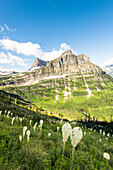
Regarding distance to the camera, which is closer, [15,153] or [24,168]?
[24,168]

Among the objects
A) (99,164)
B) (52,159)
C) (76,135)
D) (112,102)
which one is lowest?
(99,164)

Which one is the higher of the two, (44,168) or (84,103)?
(84,103)

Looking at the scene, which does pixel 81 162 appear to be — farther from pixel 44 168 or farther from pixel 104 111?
pixel 104 111

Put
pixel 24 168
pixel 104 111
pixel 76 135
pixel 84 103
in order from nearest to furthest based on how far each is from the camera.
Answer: pixel 76 135 → pixel 24 168 → pixel 104 111 → pixel 84 103

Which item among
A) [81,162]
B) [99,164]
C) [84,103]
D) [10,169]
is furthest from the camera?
[84,103]

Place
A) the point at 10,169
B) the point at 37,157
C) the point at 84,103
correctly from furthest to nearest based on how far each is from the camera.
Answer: the point at 84,103, the point at 37,157, the point at 10,169

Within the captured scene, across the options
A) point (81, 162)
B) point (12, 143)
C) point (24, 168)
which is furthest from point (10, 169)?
point (81, 162)

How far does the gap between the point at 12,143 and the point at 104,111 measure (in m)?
201

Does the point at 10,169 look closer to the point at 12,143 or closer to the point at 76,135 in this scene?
the point at 12,143

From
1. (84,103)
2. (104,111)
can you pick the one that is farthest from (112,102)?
(84,103)

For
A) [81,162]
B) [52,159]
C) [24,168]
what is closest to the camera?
[24,168]

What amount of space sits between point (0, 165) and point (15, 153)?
0.75 meters

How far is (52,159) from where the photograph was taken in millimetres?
3607

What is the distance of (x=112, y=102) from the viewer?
645 feet
